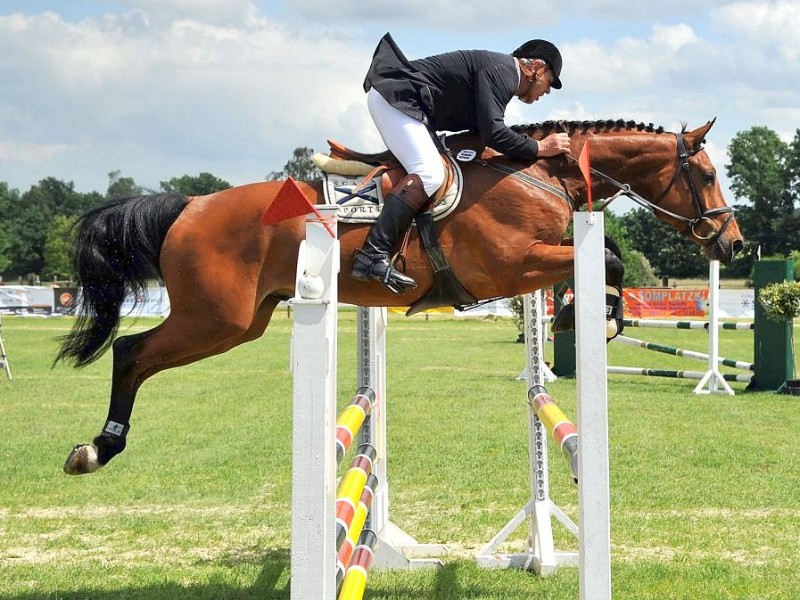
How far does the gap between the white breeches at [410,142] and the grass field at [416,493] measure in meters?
2.00

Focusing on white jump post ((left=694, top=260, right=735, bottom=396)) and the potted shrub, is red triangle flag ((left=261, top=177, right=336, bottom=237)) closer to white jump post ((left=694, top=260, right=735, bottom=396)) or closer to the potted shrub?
white jump post ((left=694, top=260, right=735, bottom=396))

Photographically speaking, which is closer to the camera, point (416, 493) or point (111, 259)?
point (111, 259)

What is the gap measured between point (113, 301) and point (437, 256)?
5.46ft

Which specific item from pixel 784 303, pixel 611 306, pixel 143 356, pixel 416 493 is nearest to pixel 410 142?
pixel 611 306

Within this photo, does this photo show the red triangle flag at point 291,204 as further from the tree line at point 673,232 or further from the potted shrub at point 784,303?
the tree line at point 673,232

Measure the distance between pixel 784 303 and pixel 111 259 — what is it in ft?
29.9

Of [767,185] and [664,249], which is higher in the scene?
[767,185]

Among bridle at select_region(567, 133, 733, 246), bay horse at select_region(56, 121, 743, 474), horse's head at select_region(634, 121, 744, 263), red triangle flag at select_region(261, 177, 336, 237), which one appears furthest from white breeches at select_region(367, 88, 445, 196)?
red triangle flag at select_region(261, 177, 336, 237)

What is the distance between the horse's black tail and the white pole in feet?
7.19

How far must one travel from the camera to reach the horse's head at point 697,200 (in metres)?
4.25

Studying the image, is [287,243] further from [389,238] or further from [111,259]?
[111,259]

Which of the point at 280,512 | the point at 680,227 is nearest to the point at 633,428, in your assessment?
the point at 280,512

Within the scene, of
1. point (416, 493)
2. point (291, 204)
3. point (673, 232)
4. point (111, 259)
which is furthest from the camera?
point (673, 232)

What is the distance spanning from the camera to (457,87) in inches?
154
